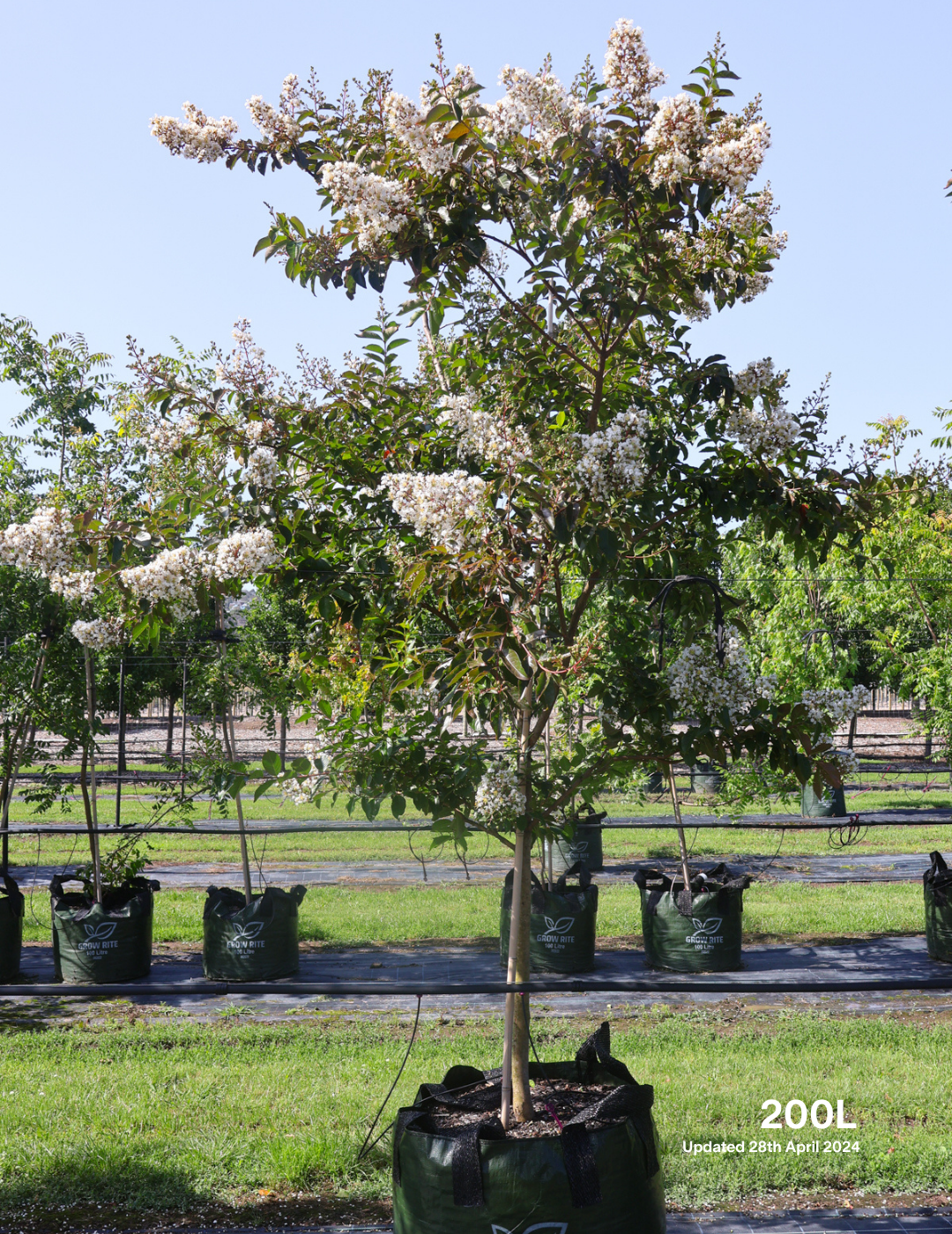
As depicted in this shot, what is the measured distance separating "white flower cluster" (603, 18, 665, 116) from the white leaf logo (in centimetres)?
298

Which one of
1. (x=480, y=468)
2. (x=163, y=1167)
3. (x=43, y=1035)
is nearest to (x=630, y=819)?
(x=43, y=1035)

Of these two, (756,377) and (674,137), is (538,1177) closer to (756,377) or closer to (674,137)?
(756,377)

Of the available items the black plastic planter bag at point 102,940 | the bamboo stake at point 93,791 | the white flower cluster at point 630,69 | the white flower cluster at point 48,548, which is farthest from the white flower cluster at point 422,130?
the black plastic planter bag at point 102,940

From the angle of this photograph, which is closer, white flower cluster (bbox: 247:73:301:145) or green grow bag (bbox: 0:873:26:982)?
white flower cluster (bbox: 247:73:301:145)

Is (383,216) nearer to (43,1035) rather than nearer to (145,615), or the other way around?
(145,615)

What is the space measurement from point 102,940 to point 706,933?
156 inches

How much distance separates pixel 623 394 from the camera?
3400 mm

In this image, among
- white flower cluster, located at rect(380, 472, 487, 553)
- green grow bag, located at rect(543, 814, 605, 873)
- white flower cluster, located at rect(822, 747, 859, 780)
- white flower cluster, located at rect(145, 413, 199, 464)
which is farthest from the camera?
green grow bag, located at rect(543, 814, 605, 873)

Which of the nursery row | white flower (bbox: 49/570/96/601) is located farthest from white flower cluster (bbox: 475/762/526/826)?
the nursery row

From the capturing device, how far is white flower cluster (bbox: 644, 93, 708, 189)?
2789 millimetres

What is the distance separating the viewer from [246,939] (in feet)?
22.1

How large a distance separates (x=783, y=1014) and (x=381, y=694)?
156 inches

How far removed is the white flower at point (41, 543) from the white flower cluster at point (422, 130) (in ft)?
4.72

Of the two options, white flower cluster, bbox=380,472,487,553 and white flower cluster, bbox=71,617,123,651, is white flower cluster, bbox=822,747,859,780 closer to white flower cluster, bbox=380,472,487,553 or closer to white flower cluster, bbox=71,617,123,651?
white flower cluster, bbox=380,472,487,553
